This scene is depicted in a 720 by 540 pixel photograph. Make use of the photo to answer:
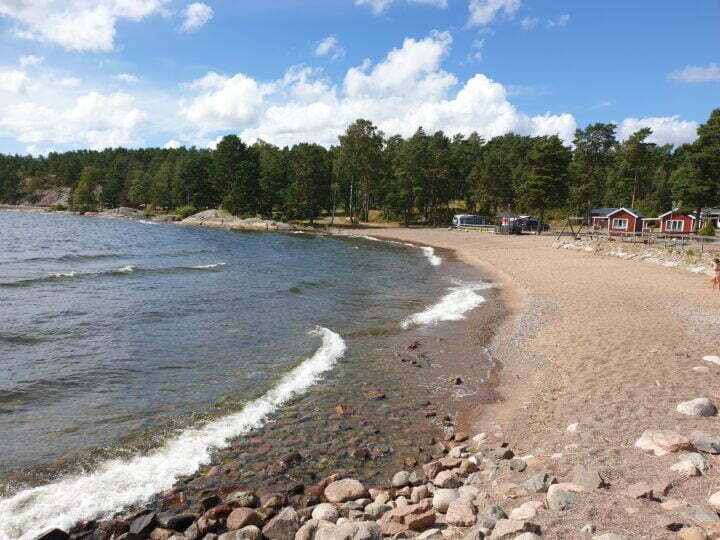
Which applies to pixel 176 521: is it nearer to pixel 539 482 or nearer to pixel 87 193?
pixel 539 482

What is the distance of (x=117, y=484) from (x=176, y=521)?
6.26 feet

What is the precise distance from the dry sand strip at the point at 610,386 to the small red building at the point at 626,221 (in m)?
44.8

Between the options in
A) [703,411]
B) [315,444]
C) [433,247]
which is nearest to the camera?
[703,411]

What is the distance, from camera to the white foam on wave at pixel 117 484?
7.31 m

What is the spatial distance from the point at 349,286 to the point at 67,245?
37.3 m

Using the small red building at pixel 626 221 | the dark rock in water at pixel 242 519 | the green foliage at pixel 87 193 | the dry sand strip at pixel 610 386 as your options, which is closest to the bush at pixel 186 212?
the green foliage at pixel 87 193

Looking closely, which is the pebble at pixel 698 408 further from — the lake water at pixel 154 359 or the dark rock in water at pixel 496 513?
the lake water at pixel 154 359

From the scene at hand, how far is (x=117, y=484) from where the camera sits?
8273 millimetres

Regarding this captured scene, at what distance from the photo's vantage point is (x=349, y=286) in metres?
29.7

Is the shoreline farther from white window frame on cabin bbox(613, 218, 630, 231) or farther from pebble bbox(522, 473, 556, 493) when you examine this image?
white window frame on cabin bbox(613, 218, 630, 231)

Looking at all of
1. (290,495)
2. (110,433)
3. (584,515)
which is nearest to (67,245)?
(110,433)

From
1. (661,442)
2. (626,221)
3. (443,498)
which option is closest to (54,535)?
(443,498)

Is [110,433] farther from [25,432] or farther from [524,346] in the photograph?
[524,346]

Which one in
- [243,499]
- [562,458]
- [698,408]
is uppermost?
[698,408]
